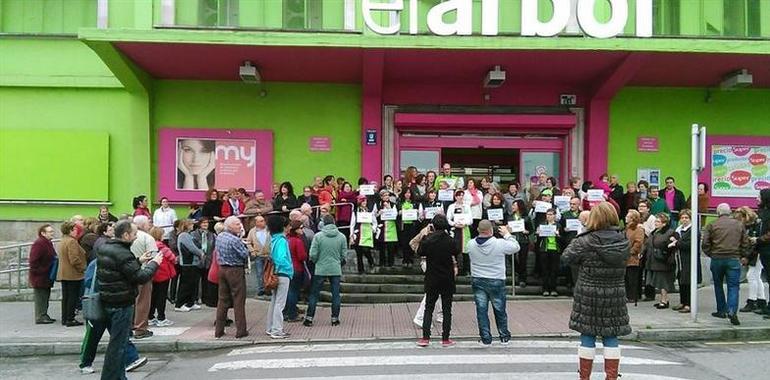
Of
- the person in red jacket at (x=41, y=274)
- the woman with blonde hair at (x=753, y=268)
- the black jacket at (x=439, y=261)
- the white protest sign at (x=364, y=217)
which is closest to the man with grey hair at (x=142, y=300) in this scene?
the person in red jacket at (x=41, y=274)

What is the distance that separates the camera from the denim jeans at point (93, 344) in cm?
733

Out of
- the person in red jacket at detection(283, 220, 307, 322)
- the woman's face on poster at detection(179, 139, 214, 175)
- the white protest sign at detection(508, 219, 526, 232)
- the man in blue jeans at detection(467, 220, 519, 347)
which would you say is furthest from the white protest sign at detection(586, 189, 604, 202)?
the woman's face on poster at detection(179, 139, 214, 175)

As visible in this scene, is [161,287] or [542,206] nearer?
[161,287]

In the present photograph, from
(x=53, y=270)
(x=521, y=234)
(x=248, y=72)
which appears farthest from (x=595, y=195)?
(x=53, y=270)

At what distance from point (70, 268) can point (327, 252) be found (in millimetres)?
4146

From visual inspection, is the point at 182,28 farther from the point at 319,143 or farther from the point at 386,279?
the point at 386,279

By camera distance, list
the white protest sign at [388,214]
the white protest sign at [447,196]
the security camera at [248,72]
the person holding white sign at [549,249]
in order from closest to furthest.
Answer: the person holding white sign at [549,249] < the white protest sign at [388,214] < the white protest sign at [447,196] < the security camera at [248,72]

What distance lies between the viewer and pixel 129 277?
6.95m

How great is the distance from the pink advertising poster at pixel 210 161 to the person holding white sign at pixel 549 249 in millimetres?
7116

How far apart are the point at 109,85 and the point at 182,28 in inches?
140

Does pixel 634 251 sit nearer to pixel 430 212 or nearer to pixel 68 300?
pixel 430 212

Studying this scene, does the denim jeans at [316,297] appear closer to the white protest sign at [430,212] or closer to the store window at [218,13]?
the white protest sign at [430,212]

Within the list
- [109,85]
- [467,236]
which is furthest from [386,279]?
[109,85]

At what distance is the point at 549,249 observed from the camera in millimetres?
12367
